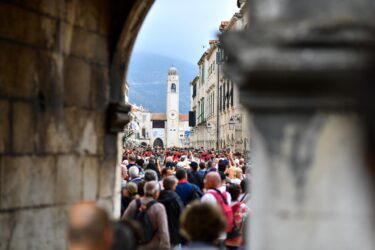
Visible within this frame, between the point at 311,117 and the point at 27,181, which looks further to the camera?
the point at 27,181

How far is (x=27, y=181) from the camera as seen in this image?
607 cm

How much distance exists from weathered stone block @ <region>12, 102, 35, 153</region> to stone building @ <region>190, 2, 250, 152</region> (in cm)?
2766

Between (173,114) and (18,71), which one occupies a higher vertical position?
(173,114)

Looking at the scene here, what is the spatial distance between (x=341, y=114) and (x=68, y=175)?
13.7 ft

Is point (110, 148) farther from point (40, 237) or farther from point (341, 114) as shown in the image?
point (341, 114)

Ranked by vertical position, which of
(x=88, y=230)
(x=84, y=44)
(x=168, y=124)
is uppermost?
(x=168, y=124)

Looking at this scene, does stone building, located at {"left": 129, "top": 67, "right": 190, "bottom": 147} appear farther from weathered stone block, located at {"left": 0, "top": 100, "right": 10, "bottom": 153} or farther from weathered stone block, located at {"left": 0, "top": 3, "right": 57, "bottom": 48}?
weathered stone block, located at {"left": 0, "top": 100, "right": 10, "bottom": 153}

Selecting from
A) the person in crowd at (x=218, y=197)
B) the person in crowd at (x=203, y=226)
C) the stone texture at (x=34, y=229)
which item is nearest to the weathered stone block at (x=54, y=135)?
the stone texture at (x=34, y=229)

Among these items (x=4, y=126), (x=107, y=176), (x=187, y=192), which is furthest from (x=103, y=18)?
(x=187, y=192)

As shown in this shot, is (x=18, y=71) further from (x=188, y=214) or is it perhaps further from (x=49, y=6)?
(x=188, y=214)

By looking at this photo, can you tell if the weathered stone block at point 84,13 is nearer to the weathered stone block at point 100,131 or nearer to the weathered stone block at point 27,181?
the weathered stone block at point 100,131

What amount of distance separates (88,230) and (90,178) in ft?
13.1

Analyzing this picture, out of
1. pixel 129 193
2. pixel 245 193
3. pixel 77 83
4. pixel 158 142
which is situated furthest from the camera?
pixel 158 142

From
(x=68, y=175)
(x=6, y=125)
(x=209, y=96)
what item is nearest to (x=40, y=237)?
(x=68, y=175)
